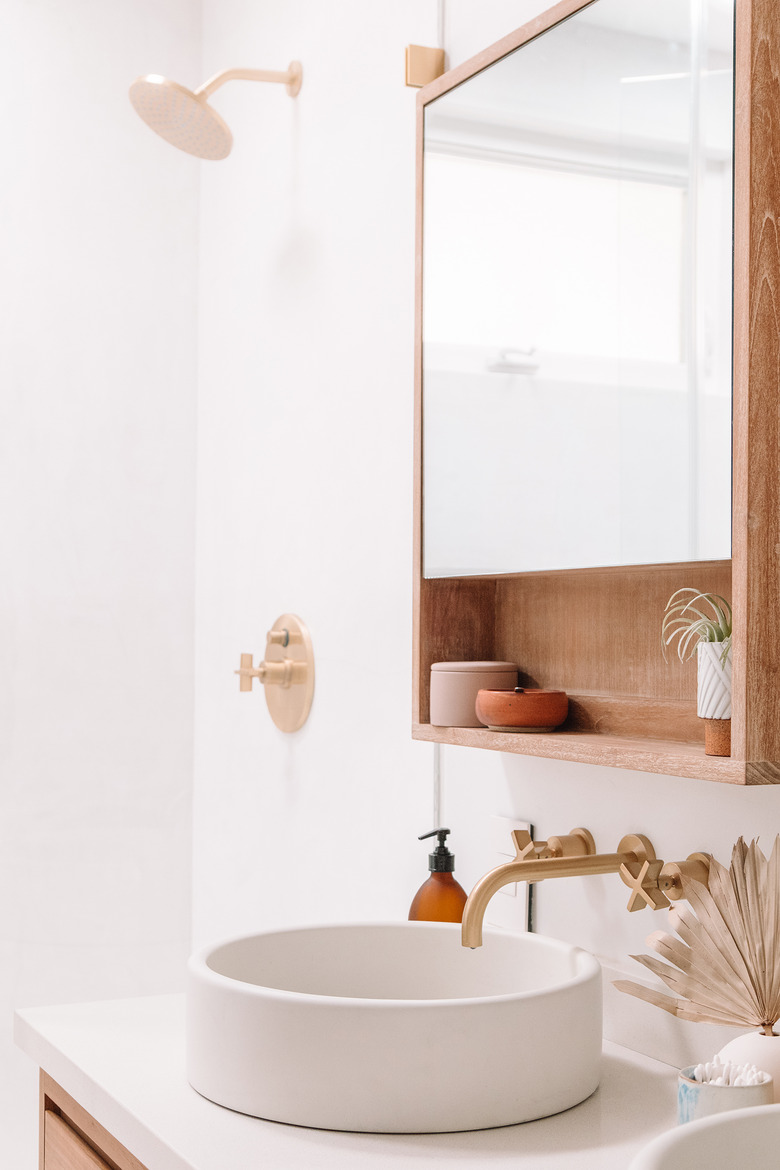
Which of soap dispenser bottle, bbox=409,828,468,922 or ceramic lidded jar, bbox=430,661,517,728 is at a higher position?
ceramic lidded jar, bbox=430,661,517,728

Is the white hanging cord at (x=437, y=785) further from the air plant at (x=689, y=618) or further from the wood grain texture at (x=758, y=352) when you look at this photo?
the wood grain texture at (x=758, y=352)

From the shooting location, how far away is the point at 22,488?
7.07 feet

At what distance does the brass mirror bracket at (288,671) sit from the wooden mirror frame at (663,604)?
1.79ft

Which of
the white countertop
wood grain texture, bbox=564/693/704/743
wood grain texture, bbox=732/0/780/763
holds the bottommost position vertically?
the white countertop

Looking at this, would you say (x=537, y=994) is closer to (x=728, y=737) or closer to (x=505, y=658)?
(x=728, y=737)

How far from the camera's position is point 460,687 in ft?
4.09

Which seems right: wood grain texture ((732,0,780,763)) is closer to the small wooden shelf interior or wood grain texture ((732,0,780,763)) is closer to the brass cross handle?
the small wooden shelf interior

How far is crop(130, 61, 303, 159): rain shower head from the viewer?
179cm

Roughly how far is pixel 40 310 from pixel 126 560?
0.47 meters

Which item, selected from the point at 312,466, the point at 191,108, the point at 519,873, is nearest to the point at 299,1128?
the point at 519,873

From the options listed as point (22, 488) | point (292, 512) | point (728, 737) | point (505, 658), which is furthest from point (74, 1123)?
point (22, 488)

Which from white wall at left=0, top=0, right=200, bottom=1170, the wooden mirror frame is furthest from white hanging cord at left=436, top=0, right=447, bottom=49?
white wall at left=0, top=0, right=200, bottom=1170

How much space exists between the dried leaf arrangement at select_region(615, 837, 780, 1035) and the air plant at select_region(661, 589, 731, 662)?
0.19 m

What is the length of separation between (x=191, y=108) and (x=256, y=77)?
136mm
